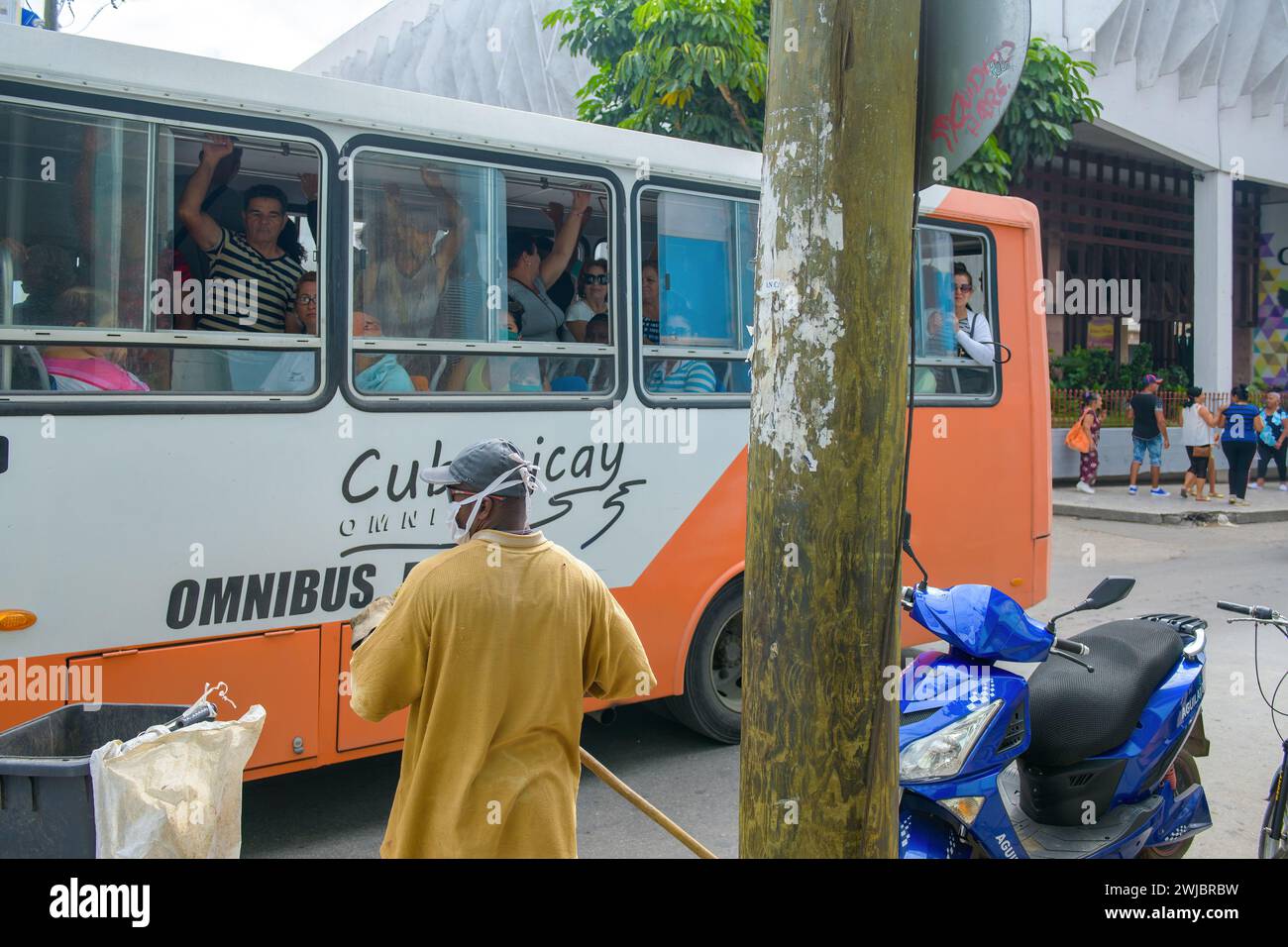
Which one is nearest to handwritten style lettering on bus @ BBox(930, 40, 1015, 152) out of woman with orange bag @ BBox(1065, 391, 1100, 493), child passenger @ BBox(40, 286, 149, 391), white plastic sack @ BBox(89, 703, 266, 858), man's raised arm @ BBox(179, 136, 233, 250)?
white plastic sack @ BBox(89, 703, 266, 858)

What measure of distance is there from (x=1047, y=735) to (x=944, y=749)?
0.67m

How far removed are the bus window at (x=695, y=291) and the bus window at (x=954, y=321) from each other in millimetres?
1229

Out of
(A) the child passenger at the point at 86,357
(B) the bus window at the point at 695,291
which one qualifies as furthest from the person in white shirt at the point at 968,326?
(A) the child passenger at the point at 86,357

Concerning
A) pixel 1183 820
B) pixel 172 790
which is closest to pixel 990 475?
pixel 1183 820

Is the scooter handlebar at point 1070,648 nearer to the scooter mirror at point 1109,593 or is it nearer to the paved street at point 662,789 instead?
the scooter mirror at point 1109,593

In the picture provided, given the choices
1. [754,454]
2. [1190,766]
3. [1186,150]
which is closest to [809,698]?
[754,454]

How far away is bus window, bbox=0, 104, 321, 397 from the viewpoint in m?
3.95

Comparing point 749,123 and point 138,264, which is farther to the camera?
point 749,123

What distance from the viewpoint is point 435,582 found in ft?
9.00

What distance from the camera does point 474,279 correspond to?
4.98 metres

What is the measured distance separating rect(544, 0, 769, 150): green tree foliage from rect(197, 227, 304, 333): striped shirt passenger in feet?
20.6

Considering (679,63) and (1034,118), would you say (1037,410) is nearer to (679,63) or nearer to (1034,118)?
(679,63)
